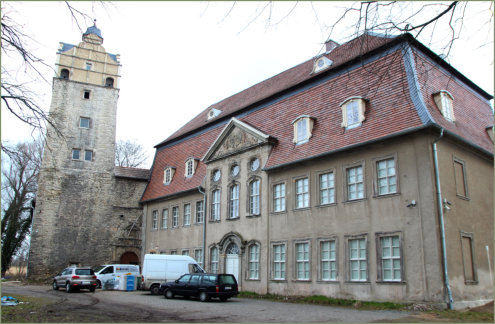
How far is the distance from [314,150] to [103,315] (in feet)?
38.1

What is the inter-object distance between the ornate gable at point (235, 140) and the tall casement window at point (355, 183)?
5.43 metres

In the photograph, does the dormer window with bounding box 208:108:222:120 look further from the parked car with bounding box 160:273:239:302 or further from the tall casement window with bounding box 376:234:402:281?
the tall casement window with bounding box 376:234:402:281

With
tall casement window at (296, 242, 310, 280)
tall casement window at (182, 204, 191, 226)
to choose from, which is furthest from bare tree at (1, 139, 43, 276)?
tall casement window at (296, 242, 310, 280)

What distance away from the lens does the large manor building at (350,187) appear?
1603cm

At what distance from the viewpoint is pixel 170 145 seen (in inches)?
1374

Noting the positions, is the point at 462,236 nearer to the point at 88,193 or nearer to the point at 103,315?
the point at 103,315

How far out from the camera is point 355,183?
18594 mm

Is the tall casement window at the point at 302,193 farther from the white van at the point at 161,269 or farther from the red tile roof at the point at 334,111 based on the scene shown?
the white van at the point at 161,269

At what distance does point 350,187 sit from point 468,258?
5.21m

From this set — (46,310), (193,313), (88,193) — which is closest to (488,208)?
(193,313)

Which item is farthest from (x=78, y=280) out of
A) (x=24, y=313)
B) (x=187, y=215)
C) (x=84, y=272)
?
(x=24, y=313)

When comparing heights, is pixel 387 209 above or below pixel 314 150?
below

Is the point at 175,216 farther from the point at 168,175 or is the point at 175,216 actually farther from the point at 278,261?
the point at 278,261

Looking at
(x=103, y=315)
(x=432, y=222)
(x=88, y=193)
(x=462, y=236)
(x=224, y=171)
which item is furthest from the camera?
(x=88, y=193)
